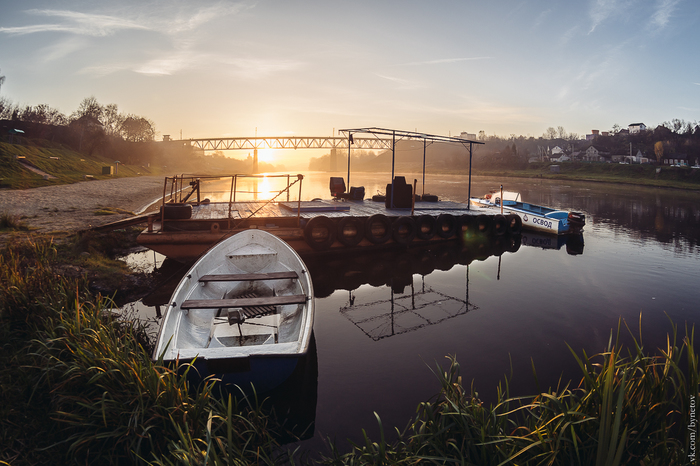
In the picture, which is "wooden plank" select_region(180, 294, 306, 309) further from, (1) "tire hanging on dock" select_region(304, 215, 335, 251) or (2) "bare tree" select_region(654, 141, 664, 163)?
(2) "bare tree" select_region(654, 141, 664, 163)

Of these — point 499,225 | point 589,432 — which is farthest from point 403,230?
point 589,432

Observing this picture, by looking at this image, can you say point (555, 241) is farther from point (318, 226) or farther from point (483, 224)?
point (318, 226)

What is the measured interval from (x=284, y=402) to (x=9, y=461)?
9.42 feet

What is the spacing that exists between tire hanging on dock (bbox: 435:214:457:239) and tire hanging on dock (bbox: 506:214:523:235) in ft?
10.4

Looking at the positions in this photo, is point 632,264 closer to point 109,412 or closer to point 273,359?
point 273,359

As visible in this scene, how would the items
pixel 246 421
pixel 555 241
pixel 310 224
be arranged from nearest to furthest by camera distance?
1. pixel 246 421
2. pixel 310 224
3. pixel 555 241

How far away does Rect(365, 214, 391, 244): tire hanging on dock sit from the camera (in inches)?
544

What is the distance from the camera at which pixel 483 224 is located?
55.5ft

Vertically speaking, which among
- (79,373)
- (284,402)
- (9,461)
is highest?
(79,373)

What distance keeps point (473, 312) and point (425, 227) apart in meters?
6.82

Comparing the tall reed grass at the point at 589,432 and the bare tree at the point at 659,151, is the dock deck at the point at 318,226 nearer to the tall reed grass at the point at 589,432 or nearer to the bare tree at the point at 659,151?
the tall reed grass at the point at 589,432

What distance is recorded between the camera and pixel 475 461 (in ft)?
10.2

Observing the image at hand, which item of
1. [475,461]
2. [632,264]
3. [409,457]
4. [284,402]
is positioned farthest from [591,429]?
[632,264]

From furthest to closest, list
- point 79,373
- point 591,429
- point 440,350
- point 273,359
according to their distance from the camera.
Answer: point 440,350, point 273,359, point 79,373, point 591,429
